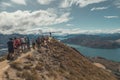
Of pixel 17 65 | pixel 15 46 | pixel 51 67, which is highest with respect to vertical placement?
pixel 15 46

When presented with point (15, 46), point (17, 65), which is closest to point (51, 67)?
point (17, 65)

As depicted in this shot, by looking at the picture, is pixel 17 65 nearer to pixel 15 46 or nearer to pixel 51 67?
pixel 15 46

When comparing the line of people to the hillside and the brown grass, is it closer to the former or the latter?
the hillside

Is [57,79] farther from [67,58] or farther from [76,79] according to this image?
[67,58]

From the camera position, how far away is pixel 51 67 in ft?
119

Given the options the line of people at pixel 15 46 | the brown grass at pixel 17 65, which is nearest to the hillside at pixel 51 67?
the brown grass at pixel 17 65

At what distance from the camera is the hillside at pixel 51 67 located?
31.2 m

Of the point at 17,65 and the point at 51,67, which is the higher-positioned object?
the point at 17,65

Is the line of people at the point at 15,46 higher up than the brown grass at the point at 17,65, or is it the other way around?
the line of people at the point at 15,46

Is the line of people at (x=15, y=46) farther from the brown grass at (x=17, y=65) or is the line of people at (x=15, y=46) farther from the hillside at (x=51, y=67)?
the brown grass at (x=17, y=65)

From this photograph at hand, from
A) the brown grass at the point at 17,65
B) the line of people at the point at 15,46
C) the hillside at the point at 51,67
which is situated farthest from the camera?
the line of people at the point at 15,46

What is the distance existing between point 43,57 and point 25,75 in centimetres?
910

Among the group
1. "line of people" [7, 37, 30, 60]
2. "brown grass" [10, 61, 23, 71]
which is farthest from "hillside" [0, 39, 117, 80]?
"line of people" [7, 37, 30, 60]

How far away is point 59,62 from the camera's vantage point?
1542 inches
